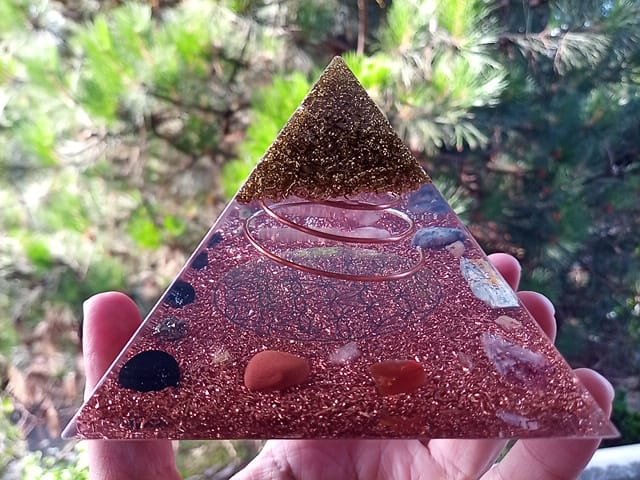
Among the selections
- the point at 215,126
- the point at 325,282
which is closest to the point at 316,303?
the point at 325,282

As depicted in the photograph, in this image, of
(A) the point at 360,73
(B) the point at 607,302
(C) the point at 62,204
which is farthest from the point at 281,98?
(B) the point at 607,302

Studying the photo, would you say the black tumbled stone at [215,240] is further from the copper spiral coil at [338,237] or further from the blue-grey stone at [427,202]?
the blue-grey stone at [427,202]

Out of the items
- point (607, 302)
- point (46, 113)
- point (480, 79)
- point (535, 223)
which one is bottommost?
point (607, 302)

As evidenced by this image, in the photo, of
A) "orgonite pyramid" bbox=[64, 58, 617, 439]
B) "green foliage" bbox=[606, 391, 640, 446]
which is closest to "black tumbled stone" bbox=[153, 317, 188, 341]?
"orgonite pyramid" bbox=[64, 58, 617, 439]

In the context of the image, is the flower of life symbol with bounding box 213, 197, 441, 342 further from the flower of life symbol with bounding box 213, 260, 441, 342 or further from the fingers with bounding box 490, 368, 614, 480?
the fingers with bounding box 490, 368, 614, 480

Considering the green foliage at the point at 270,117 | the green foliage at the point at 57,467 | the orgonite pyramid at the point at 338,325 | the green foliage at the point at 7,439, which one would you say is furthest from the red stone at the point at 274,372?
the green foliage at the point at 7,439

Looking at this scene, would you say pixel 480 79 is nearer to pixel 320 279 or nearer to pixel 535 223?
pixel 535 223
